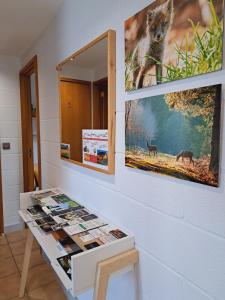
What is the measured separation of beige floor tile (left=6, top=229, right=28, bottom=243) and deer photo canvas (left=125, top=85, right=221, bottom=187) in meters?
2.33

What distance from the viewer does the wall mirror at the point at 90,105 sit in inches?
45.9

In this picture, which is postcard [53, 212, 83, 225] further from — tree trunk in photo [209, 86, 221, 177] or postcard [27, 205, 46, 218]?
tree trunk in photo [209, 86, 221, 177]

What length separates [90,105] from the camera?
1393 millimetres

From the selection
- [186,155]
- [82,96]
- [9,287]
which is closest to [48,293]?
[9,287]

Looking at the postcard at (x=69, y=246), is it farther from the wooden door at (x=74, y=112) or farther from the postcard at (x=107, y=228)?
the wooden door at (x=74, y=112)

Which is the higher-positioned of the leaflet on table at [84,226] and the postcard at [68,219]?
the postcard at [68,219]

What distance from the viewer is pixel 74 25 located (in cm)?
152

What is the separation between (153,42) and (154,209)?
0.67 metres

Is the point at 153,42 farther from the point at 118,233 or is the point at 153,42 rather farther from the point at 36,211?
the point at 36,211

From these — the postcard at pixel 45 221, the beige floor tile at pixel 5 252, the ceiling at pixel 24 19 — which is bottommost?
the beige floor tile at pixel 5 252

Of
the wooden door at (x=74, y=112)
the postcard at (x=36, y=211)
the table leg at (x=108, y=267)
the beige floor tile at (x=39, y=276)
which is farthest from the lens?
the beige floor tile at (x=39, y=276)

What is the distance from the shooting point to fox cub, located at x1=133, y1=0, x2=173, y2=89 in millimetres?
837

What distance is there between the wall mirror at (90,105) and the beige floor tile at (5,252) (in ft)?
4.70

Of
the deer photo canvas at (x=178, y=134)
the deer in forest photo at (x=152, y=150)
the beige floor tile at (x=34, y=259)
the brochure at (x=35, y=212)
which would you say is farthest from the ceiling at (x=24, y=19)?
the beige floor tile at (x=34, y=259)
